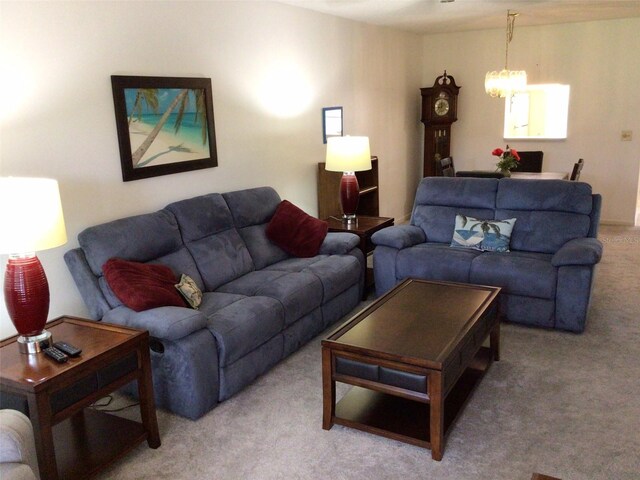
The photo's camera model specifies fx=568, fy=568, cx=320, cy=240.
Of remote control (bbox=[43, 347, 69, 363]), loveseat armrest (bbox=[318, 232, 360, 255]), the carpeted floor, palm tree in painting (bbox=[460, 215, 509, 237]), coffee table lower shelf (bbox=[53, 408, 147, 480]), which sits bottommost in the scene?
the carpeted floor

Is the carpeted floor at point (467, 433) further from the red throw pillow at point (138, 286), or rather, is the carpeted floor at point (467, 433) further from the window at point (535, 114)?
the window at point (535, 114)

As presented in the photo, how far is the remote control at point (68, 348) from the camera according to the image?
92.4 inches

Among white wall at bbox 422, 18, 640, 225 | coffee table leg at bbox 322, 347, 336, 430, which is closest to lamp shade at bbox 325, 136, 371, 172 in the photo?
coffee table leg at bbox 322, 347, 336, 430

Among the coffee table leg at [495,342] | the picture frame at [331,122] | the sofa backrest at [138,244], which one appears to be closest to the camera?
the sofa backrest at [138,244]

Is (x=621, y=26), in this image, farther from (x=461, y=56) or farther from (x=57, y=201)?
(x=57, y=201)

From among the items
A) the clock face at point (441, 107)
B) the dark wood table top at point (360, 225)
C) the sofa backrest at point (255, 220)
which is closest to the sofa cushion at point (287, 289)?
the sofa backrest at point (255, 220)

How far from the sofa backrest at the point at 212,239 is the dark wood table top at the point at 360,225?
1.01 meters

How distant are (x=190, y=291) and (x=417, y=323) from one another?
51.3 inches

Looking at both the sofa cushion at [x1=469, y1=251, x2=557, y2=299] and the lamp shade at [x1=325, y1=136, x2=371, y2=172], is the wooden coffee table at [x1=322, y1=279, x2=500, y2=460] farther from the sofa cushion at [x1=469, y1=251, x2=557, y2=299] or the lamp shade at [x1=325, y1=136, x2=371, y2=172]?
the lamp shade at [x1=325, y1=136, x2=371, y2=172]

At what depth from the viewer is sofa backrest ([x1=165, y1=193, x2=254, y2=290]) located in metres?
3.66

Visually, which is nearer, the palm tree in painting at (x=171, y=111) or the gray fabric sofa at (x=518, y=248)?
the palm tree in painting at (x=171, y=111)

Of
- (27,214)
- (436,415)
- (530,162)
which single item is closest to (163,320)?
(27,214)

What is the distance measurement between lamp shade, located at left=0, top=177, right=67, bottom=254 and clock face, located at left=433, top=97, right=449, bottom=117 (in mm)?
5785

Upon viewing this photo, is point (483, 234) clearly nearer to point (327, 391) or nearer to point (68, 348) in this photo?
→ point (327, 391)
